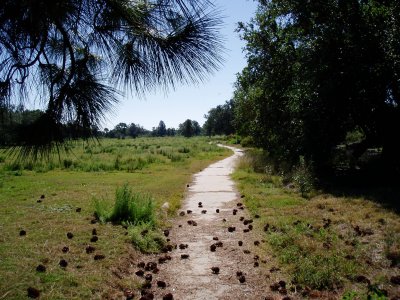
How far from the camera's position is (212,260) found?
5738 millimetres

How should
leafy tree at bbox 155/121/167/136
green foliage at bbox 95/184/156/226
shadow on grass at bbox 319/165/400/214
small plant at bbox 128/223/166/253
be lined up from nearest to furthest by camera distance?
small plant at bbox 128/223/166/253
green foliage at bbox 95/184/156/226
shadow on grass at bbox 319/165/400/214
leafy tree at bbox 155/121/167/136

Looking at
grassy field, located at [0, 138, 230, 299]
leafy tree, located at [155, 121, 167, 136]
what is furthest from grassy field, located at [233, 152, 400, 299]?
leafy tree, located at [155, 121, 167, 136]

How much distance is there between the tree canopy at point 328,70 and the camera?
11203mm

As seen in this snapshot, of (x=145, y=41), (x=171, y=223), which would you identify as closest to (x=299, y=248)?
(x=171, y=223)

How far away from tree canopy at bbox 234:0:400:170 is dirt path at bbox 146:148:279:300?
504cm

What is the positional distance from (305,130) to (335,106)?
137 cm

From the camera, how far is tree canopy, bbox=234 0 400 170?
11203 mm

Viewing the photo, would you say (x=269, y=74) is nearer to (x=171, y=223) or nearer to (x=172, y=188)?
(x=172, y=188)

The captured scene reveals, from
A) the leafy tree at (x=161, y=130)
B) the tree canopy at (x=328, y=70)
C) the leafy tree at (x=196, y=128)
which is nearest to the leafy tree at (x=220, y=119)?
the leafy tree at (x=196, y=128)

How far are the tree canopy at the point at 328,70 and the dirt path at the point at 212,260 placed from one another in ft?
16.5

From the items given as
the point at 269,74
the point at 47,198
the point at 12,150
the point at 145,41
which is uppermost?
the point at 269,74

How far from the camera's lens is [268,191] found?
11.9 m

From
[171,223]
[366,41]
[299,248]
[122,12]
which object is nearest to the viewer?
[122,12]

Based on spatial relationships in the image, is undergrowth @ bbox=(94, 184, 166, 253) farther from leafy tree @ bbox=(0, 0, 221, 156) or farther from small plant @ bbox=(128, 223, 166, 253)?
leafy tree @ bbox=(0, 0, 221, 156)
